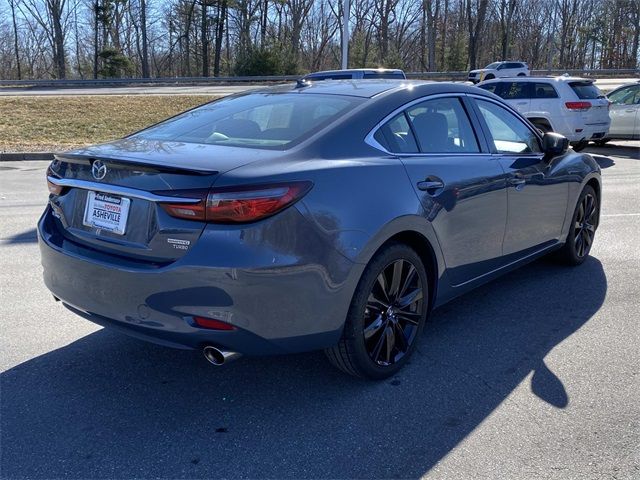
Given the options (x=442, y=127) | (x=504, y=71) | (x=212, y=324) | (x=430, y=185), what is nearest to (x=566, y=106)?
(x=442, y=127)

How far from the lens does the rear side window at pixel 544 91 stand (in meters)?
13.9

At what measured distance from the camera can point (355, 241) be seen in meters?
3.06

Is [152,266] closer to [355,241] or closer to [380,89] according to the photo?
[355,241]

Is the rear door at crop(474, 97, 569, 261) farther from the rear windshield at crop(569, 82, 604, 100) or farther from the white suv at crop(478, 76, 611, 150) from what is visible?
the rear windshield at crop(569, 82, 604, 100)

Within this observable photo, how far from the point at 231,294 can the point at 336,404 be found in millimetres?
929

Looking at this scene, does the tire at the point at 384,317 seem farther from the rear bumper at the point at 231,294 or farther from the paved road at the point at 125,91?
the paved road at the point at 125,91

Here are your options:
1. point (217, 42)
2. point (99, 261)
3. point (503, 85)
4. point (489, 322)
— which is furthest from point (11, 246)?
point (217, 42)

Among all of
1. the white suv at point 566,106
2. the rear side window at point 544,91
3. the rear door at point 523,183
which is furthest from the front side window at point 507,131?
the rear side window at point 544,91

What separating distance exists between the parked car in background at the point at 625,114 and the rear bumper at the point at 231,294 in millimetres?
13860

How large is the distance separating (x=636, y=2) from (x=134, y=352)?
219 ft

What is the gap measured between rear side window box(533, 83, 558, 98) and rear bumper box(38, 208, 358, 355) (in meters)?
12.4

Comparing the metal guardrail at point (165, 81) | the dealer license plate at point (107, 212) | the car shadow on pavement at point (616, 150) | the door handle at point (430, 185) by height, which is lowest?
the car shadow on pavement at point (616, 150)

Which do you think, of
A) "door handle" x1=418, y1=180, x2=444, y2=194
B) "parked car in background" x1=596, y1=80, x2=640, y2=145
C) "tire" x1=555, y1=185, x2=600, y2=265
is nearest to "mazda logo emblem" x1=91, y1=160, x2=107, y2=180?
"door handle" x1=418, y1=180, x2=444, y2=194

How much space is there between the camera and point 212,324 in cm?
282
